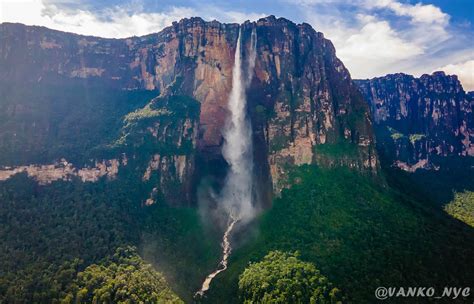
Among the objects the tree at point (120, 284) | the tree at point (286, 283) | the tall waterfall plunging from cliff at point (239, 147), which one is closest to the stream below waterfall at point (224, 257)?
the tall waterfall plunging from cliff at point (239, 147)

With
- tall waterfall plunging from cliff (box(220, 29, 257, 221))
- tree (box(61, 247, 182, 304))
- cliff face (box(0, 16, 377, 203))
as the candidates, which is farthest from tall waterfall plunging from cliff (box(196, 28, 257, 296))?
tree (box(61, 247, 182, 304))

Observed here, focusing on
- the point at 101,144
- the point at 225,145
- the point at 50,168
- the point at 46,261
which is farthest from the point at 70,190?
the point at 225,145

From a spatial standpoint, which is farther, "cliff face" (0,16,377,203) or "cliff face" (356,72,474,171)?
"cliff face" (356,72,474,171)

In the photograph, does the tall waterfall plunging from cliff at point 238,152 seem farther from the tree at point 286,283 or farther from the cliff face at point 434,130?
the cliff face at point 434,130

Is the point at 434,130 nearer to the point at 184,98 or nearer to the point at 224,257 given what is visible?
the point at 184,98

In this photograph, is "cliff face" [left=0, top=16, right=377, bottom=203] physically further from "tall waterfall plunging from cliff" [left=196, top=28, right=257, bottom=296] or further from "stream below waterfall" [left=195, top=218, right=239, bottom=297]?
"stream below waterfall" [left=195, top=218, right=239, bottom=297]

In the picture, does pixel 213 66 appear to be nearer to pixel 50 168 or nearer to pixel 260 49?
pixel 260 49

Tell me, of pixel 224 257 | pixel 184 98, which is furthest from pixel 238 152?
pixel 224 257
